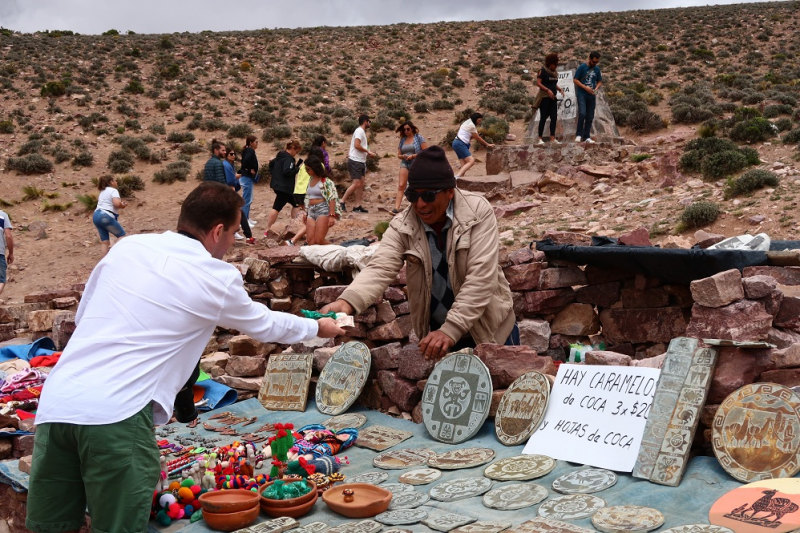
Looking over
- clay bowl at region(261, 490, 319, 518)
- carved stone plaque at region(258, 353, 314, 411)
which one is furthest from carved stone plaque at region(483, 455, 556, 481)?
carved stone plaque at region(258, 353, 314, 411)

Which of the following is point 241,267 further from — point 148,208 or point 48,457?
point 148,208

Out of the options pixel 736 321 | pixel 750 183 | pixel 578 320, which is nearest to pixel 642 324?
pixel 578 320

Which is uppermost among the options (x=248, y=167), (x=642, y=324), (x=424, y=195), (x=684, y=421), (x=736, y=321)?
(x=248, y=167)

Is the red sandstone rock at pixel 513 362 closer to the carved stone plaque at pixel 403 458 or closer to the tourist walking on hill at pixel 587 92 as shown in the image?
the carved stone plaque at pixel 403 458

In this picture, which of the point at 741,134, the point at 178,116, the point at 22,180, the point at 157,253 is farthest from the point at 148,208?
the point at 157,253

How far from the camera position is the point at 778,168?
39.4 feet

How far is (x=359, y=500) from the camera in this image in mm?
3633

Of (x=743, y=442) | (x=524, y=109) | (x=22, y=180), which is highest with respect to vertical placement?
(x=524, y=109)

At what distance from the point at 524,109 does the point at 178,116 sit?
13.7 metres

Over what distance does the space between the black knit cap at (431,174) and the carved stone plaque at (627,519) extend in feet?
6.97

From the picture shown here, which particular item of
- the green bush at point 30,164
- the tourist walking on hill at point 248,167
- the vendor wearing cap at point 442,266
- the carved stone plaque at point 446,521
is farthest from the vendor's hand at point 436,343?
the green bush at point 30,164

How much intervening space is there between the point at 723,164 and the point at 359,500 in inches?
437

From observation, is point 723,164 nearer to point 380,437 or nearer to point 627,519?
point 380,437

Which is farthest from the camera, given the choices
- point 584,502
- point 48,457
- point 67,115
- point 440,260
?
point 67,115
